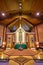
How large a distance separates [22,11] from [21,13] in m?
0.20

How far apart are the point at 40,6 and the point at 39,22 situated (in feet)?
3.36

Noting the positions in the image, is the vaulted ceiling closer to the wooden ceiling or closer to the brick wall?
the wooden ceiling

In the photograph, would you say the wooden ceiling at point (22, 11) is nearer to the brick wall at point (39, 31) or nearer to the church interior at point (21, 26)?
the church interior at point (21, 26)

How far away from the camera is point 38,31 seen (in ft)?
23.2

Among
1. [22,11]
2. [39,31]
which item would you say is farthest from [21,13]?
[39,31]

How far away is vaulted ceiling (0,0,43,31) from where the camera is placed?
253 inches

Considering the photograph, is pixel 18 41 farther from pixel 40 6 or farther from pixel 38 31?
pixel 40 6

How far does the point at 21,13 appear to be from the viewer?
7.26 m

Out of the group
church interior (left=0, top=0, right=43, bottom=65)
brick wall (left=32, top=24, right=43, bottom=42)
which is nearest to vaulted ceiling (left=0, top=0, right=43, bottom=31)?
church interior (left=0, top=0, right=43, bottom=65)

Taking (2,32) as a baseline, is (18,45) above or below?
below

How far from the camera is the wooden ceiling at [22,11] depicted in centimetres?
620

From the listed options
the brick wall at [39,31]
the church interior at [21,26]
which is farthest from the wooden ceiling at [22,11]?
the brick wall at [39,31]

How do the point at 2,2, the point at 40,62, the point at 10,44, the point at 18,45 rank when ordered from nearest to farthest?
the point at 40,62 < the point at 2,2 < the point at 18,45 < the point at 10,44

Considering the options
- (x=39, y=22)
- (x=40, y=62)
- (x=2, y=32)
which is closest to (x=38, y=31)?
(x=39, y=22)
